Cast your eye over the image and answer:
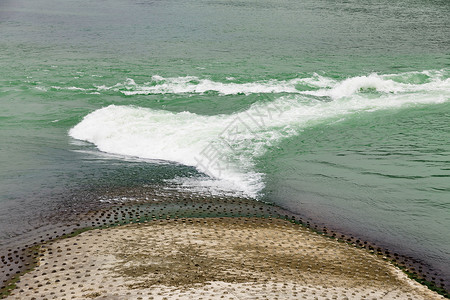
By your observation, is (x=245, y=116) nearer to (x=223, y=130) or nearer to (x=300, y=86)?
(x=223, y=130)

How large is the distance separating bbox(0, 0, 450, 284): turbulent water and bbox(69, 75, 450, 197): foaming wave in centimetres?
11

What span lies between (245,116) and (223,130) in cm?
280

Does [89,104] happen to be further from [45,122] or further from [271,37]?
[271,37]

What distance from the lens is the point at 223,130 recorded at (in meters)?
27.0

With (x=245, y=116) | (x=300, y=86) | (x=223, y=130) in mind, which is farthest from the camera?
(x=300, y=86)

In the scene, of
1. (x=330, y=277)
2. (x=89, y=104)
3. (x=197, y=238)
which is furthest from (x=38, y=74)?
(x=330, y=277)

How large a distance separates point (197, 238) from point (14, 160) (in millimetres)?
11665

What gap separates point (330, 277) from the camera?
545 inches

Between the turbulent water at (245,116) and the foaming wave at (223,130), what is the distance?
0.11 metres

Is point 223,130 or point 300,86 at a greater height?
point 300,86

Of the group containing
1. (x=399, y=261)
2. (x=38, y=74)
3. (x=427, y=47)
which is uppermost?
(x=427, y=47)

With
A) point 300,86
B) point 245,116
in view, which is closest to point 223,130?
point 245,116

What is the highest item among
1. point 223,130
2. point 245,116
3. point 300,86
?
point 300,86

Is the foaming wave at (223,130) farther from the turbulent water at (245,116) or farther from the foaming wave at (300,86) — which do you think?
the foaming wave at (300,86)
